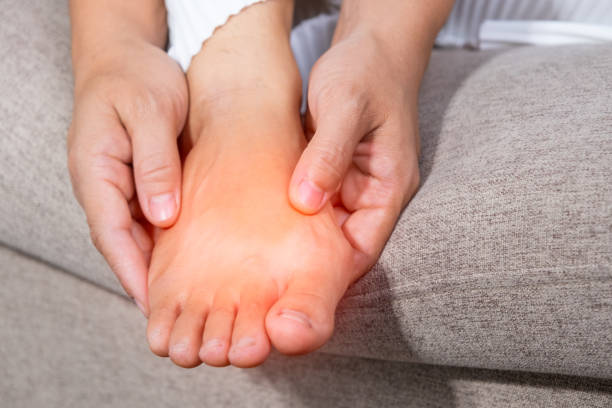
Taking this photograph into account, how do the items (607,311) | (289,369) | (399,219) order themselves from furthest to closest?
1. (289,369)
2. (399,219)
3. (607,311)

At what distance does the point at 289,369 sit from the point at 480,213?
0.35 metres

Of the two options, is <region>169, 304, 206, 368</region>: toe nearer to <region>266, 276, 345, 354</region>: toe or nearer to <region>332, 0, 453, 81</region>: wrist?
<region>266, 276, 345, 354</region>: toe

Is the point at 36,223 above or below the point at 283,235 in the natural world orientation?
below

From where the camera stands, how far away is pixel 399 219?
57 centimetres

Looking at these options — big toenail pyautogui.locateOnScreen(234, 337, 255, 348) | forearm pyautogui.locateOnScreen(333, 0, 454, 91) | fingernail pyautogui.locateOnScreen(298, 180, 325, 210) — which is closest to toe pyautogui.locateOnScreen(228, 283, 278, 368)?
big toenail pyautogui.locateOnScreen(234, 337, 255, 348)

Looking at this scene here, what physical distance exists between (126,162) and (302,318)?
32cm

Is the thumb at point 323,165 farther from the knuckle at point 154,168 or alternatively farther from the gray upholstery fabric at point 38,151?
the gray upholstery fabric at point 38,151

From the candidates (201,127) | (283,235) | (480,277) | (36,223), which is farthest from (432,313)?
(36,223)

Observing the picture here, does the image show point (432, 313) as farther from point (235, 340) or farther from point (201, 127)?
point (201, 127)

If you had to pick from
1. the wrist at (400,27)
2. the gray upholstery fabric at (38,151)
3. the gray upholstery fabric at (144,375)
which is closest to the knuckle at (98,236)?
the gray upholstery fabric at (38,151)

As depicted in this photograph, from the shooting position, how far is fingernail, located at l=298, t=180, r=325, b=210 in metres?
0.53

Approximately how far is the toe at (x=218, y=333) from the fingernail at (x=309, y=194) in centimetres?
A: 14

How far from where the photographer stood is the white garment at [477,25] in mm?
725

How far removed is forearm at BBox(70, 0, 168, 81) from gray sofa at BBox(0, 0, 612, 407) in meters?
0.06
